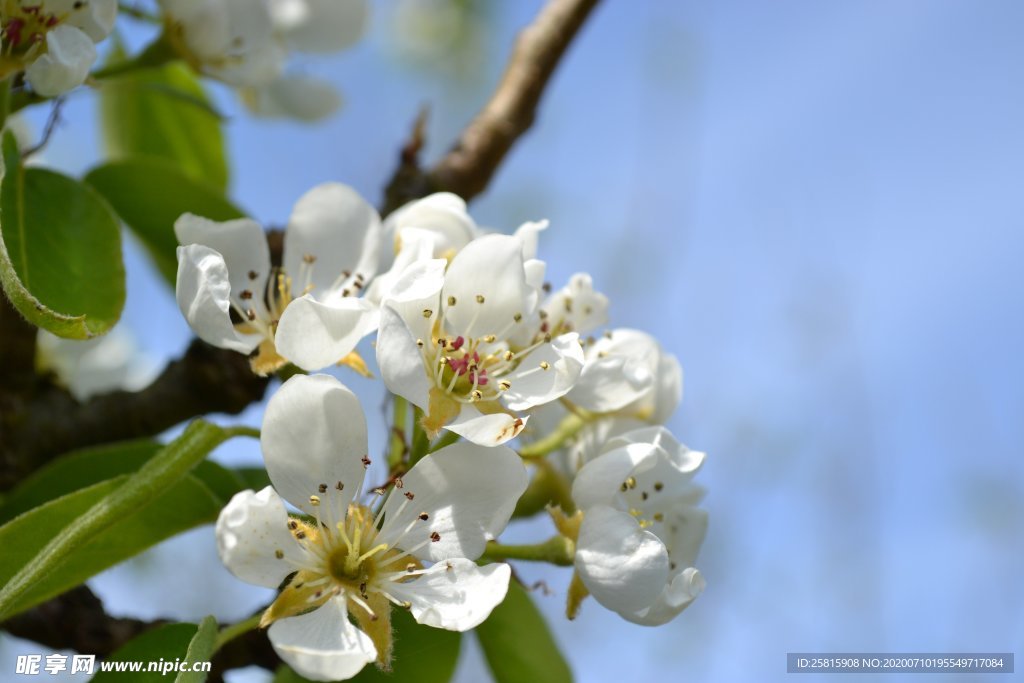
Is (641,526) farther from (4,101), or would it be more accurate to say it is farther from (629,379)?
(4,101)

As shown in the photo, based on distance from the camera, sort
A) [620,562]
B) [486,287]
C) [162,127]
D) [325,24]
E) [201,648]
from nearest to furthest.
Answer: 1. [201,648]
2. [620,562]
3. [486,287]
4. [325,24]
5. [162,127]

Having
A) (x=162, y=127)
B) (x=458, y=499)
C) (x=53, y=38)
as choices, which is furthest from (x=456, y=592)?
(x=162, y=127)

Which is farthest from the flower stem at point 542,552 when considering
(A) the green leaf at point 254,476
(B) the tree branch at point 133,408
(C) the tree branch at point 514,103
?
(C) the tree branch at point 514,103

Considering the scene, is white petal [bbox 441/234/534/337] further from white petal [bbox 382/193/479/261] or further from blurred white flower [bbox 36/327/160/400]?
blurred white flower [bbox 36/327/160/400]

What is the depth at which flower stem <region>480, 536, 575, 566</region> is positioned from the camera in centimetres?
115

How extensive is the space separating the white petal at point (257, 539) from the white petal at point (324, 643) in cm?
5

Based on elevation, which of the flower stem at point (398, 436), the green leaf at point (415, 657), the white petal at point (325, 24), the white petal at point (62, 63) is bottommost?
the green leaf at point (415, 657)

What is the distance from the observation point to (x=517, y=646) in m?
1.33

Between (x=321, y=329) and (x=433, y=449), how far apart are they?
0.59 feet

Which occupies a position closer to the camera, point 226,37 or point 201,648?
point 201,648

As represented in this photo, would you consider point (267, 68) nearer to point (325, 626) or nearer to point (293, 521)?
point (293, 521)

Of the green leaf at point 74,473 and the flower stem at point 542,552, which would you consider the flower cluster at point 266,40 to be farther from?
the flower stem at point 542,552

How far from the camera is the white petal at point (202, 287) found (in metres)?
1.12

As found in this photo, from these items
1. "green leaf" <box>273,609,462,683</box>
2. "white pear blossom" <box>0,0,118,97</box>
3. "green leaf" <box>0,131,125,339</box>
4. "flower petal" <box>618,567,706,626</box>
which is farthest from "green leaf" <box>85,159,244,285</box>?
"flower petal" <box>618,567,706,626</box>
